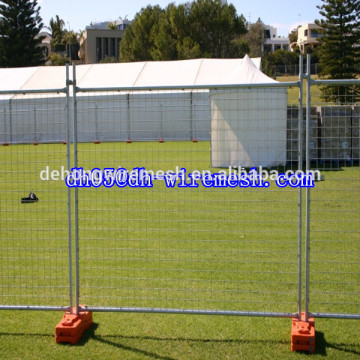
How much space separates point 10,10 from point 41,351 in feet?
184

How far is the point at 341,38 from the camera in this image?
136ft

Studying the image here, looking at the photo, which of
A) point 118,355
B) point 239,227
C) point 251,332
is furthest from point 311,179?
point 239,227

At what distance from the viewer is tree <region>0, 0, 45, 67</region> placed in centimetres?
5403

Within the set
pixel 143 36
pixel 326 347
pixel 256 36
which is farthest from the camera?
pixel 256 36

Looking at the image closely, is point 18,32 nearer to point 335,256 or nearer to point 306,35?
point 335,256

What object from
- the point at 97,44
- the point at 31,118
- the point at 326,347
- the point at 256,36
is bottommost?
the point at 326,347

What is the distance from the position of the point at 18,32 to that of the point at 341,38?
33.7 m

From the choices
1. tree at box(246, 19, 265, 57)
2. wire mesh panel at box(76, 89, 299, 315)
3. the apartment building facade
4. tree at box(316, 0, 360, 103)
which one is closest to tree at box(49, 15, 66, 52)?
the apartment building facade

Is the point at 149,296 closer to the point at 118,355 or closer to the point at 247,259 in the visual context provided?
→ the point at 118,355

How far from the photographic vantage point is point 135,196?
1186 centimetres

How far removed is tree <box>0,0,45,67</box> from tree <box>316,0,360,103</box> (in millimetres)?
30790

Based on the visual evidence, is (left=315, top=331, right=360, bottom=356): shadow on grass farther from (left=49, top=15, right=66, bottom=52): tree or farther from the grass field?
(left=49, top=15, right=66, bottom=52): tree

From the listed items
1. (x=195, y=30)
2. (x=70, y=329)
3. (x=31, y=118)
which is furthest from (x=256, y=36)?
(x=70, y=329)

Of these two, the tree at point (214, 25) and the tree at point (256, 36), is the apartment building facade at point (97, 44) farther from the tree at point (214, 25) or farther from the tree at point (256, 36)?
the tree at point (214, 25)
